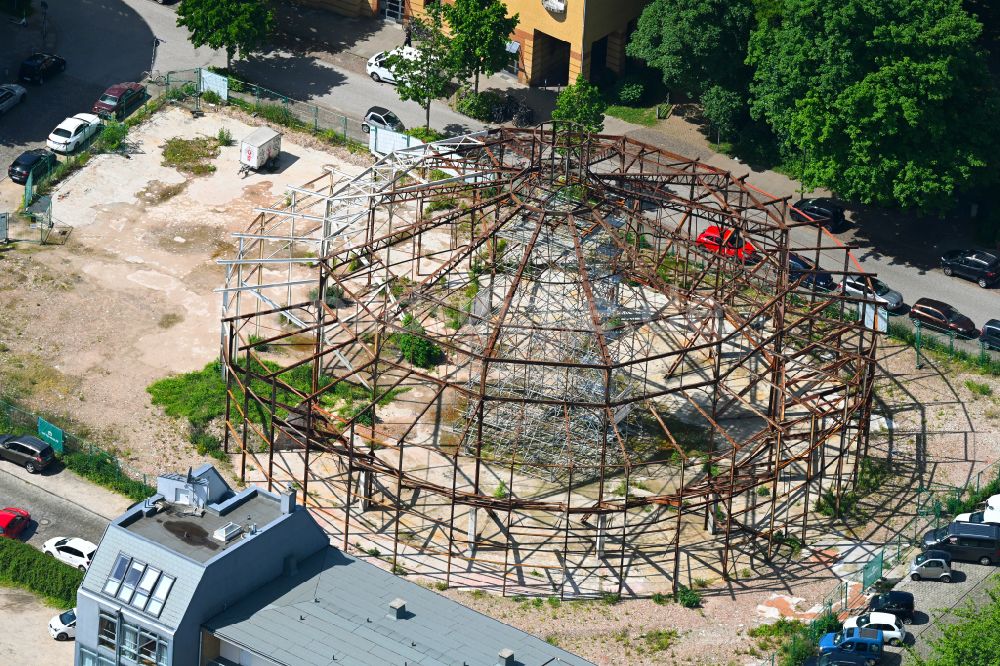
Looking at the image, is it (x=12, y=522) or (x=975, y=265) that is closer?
(x=12, y=522)

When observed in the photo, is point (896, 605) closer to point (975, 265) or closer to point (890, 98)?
point (975, 265)

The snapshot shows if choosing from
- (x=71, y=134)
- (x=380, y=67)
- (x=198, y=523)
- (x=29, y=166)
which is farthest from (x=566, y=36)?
(x=198, y=523)

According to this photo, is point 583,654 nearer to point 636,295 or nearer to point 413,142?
point 636,295

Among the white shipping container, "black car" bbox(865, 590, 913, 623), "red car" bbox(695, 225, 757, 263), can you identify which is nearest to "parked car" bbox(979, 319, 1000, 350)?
"red car" bbox(695, 225, 757, 263)

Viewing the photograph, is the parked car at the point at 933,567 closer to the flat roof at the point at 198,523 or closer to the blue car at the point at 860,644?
the blue car at the point at 860,644

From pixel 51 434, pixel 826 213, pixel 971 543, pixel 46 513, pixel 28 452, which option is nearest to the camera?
pixel 971 543

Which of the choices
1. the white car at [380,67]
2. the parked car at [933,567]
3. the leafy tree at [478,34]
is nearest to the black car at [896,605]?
the parked car at [933,567]
